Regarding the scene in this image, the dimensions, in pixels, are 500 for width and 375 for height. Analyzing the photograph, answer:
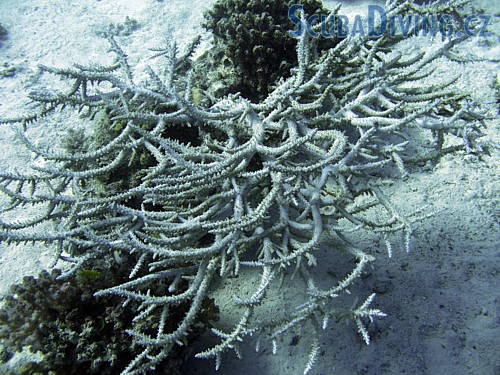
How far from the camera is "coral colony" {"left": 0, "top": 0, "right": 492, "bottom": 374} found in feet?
7.25

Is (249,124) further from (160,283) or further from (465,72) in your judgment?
(465,72)

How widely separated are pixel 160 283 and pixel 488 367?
255 centimetres

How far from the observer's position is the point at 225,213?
2.66m

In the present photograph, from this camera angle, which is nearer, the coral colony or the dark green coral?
the coral colony

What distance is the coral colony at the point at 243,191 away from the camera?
2211mm

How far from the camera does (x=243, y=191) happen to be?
258 centimetres

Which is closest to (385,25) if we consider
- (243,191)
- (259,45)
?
(259,45)

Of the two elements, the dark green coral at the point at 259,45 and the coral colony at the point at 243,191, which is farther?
the dark green coral at the point at 259,45

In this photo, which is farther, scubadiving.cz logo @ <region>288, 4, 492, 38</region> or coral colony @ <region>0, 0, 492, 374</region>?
scubadiving.cz logo @ <region>288, 4, 492, 38</region>

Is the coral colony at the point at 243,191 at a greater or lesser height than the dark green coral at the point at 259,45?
lesser

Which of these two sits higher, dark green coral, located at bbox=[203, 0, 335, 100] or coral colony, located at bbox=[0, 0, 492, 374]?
dark green coral, located at bbox=[203, 0, 335, 100]

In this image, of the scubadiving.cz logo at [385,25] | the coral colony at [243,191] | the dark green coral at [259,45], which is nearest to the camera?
the coral colony at [243,191]

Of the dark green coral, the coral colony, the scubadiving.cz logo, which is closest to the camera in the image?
the coral colony

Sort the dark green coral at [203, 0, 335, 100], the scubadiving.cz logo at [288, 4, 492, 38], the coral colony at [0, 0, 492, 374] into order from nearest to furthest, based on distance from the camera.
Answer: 1. the coral colony at [0, 0, 492, 374]
2. the scubadiving.cz logo at [288, 4, 492, 38]
3. the dark green coral at [203, 0, 335, 100]
